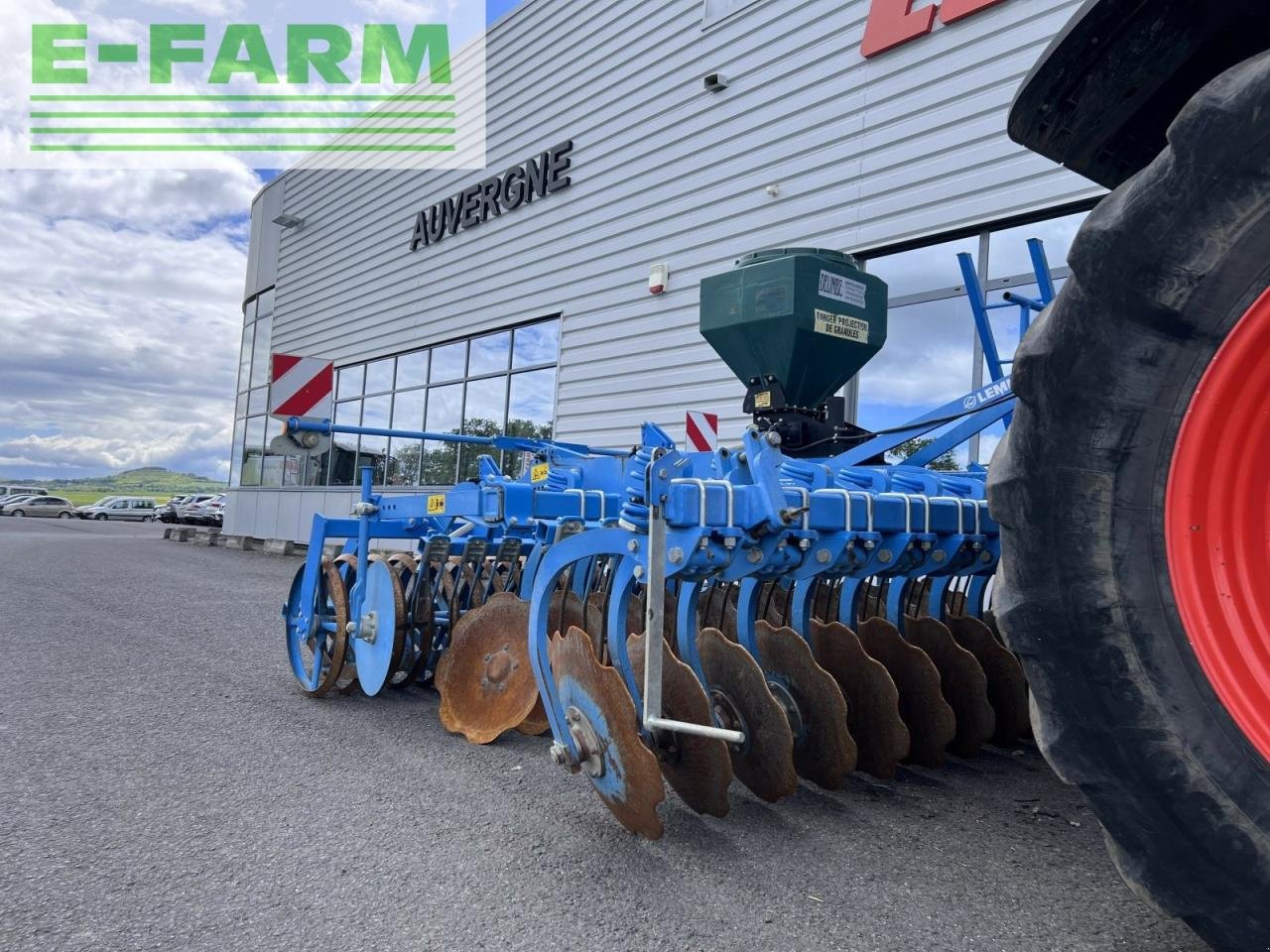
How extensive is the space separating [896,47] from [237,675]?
20.1 feet

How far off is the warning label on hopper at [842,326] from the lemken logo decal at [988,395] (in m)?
0.55

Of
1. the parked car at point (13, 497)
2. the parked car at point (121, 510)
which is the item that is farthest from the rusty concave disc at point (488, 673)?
the parked car at point (13, 497)

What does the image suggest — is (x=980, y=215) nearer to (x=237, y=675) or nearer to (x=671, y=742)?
(x=671, y=742)

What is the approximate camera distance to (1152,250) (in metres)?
1.38

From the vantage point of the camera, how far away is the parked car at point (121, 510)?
39.1 meters

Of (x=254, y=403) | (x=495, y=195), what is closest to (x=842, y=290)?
(x=495, y=195)

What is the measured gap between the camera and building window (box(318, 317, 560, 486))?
10.7m

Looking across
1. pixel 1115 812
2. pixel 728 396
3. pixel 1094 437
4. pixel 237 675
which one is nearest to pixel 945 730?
pixel 1115 812

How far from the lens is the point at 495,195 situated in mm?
11375

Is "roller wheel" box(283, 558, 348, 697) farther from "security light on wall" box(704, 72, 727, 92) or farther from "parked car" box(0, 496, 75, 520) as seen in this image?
"parked car" box(0, 496, 75, 520)

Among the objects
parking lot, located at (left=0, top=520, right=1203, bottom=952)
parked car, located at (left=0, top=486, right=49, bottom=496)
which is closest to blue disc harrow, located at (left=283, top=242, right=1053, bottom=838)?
parking lot, located at (left=0, top=520, right=1203, bottom=952)

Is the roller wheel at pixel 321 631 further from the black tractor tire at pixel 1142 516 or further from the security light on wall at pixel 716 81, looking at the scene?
the security light on wall at pixel 716 81

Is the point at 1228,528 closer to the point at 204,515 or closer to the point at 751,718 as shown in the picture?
the point at 751,718

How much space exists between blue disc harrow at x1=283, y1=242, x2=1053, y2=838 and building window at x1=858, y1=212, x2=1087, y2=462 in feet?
5.86
